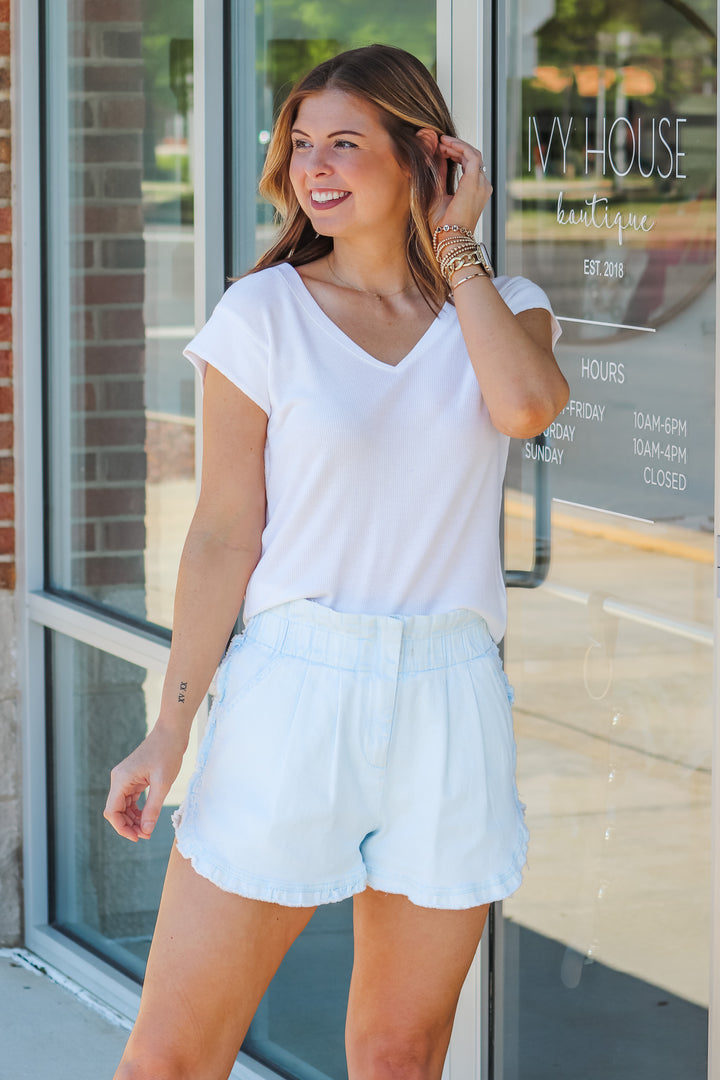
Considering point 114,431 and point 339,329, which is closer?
point 339,329

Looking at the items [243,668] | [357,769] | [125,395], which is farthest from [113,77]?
[357,769]

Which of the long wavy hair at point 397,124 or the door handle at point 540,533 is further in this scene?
the door handle at point 540,533

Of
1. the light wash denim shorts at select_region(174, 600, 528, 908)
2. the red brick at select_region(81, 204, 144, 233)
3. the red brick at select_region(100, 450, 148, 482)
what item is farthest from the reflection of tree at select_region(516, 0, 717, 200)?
the red brick at select_region(100, 450, 148, 482)

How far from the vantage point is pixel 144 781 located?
1.83 meters

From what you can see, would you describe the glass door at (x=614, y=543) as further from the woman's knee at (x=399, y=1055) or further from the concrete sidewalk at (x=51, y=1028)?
the concrete sidewalk at (x=51, y=1028)

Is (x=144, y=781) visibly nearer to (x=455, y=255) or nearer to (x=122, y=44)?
(x=455, y=255)

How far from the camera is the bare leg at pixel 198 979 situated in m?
1.79

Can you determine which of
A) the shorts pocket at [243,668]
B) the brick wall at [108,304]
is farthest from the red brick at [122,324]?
the shorts pocket at [243,668]

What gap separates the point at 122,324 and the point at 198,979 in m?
1.98

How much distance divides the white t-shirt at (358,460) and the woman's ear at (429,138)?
0.89 feet

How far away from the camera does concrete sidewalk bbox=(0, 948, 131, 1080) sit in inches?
124

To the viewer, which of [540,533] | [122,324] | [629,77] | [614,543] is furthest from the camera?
[122,324]

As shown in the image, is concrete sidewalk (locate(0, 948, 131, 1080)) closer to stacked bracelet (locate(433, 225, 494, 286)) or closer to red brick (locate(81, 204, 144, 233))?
red brick (locate(81, 204, 144, 233))

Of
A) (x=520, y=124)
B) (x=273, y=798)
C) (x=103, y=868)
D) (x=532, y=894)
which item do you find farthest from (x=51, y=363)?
(x=273, y=798)
